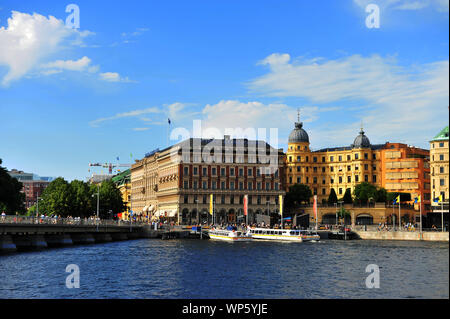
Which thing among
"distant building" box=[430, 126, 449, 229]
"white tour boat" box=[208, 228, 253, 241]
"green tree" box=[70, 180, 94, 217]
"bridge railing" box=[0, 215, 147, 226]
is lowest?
"white tour boat" box=[208, 228, 253, 241]

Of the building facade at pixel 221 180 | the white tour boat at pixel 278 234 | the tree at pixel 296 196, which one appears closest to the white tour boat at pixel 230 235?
the white tour boat at pixel 278 234

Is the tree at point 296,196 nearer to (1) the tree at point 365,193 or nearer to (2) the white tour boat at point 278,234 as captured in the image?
(1) the tree at point 365,193

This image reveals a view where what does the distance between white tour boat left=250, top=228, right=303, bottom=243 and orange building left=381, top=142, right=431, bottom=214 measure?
2661 inches

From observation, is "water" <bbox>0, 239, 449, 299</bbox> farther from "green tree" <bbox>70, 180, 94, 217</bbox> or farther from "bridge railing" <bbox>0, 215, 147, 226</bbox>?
"green tree" <bbox>70, 180, 94, 217</bbox>

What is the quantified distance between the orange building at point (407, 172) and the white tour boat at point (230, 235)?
7552 cm

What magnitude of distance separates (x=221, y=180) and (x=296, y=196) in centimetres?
2728

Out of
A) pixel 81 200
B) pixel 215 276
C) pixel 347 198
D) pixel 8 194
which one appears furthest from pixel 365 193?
pixel 215 276

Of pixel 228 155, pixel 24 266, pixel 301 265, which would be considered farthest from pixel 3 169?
pixel 301 265

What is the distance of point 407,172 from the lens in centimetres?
18850

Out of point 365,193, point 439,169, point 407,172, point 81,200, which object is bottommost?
point 81,200

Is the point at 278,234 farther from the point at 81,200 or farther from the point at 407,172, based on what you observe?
the point at 407,172

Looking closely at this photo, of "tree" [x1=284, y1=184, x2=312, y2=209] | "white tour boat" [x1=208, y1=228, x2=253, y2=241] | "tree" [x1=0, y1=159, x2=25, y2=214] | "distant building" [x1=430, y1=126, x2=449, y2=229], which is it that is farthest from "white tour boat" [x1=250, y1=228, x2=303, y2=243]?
"tree" [x1=284, y1=184, x2=312, y2=209]

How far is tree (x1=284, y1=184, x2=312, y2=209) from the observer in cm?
19188
